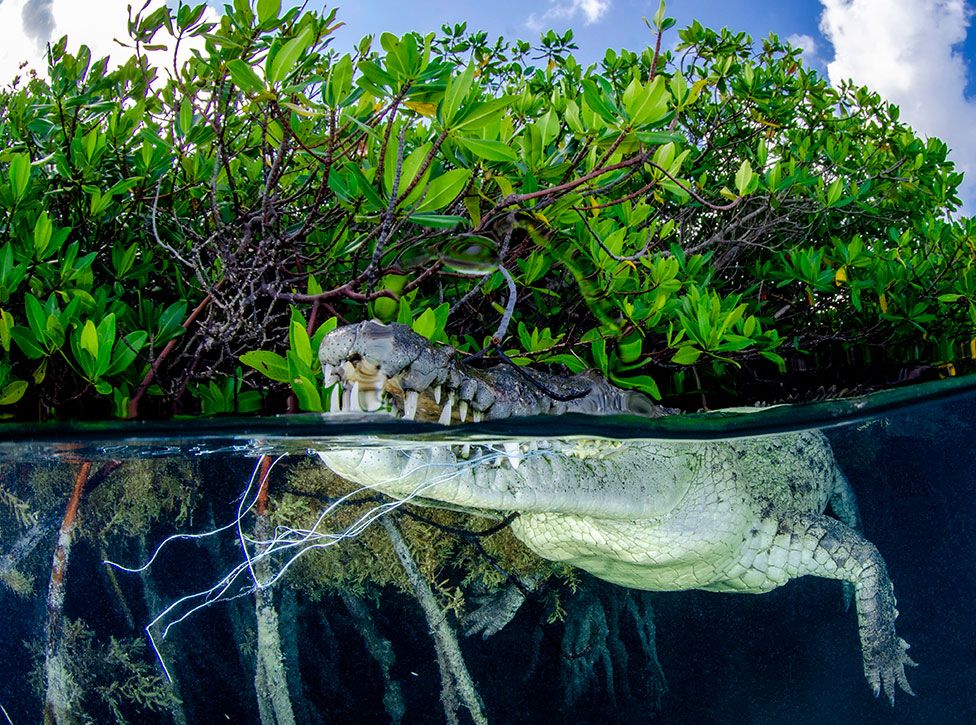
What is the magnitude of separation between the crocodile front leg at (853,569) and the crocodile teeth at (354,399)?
2210mm

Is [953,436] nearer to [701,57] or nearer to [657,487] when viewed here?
[701,57]

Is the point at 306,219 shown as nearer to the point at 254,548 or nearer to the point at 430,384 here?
the point at 430,384

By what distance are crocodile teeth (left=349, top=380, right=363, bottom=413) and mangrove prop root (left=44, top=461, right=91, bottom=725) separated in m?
1.85

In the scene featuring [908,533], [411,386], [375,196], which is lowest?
[908,533]

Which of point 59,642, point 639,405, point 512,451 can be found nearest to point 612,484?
point 639,405

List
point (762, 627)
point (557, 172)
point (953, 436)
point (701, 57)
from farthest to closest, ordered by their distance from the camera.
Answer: point (953, 436), point (701, 57), point (762, 627), point (557, 172)

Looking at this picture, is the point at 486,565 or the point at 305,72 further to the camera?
the point at 486,565

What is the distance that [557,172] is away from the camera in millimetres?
2121

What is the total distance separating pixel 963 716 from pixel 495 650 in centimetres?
401

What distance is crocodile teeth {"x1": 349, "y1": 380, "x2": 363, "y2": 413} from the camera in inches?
71.9

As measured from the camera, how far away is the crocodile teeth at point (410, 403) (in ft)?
6.07

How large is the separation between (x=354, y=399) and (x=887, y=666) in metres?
3.37

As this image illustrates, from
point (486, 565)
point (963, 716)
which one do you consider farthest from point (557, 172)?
point (963, 716)

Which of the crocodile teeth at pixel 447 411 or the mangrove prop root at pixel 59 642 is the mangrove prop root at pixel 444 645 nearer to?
the crocodile teeth at pixel 447 411
